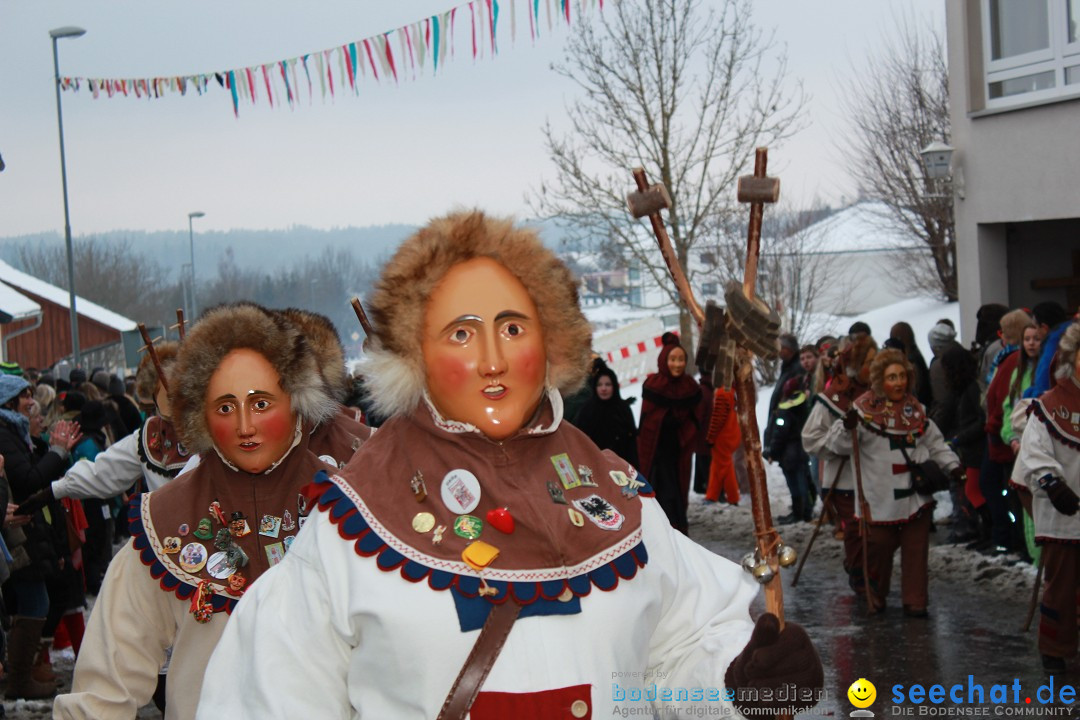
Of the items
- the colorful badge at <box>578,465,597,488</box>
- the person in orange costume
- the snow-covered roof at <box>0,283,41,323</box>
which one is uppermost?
the snow-covered roof at <box>0,283,41,323</box>

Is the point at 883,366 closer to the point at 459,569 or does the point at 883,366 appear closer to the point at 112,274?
the point at 459,569

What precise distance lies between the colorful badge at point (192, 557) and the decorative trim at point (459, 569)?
1491 mm

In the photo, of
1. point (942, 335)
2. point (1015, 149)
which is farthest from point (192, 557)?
point (1015, 149)

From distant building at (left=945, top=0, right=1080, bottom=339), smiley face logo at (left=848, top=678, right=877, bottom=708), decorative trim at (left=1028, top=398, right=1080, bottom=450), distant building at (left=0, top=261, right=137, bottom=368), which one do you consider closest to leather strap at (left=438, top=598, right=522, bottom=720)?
smiley face logo at (left=848, top=678, right=877, bottom=708)

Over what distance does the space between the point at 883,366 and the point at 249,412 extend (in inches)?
222

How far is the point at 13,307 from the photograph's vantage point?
81.6 feet

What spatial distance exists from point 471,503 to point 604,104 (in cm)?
1923

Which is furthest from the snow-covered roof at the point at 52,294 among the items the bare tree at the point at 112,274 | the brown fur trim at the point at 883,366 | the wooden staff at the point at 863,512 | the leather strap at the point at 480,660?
the leather strap at the point at 480,660

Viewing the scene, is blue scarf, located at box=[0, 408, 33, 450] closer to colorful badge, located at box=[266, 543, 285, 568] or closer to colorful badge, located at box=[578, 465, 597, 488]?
colorful badge, located at box=[266, 543, 285, 568]

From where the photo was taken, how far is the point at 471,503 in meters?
3.30

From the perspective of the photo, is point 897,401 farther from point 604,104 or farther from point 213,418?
point 604,104

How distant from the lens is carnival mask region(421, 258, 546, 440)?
341cm

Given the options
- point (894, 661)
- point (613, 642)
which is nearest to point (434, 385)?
point (613, 642)

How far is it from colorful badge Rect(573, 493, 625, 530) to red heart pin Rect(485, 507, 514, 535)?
0.20 metres
